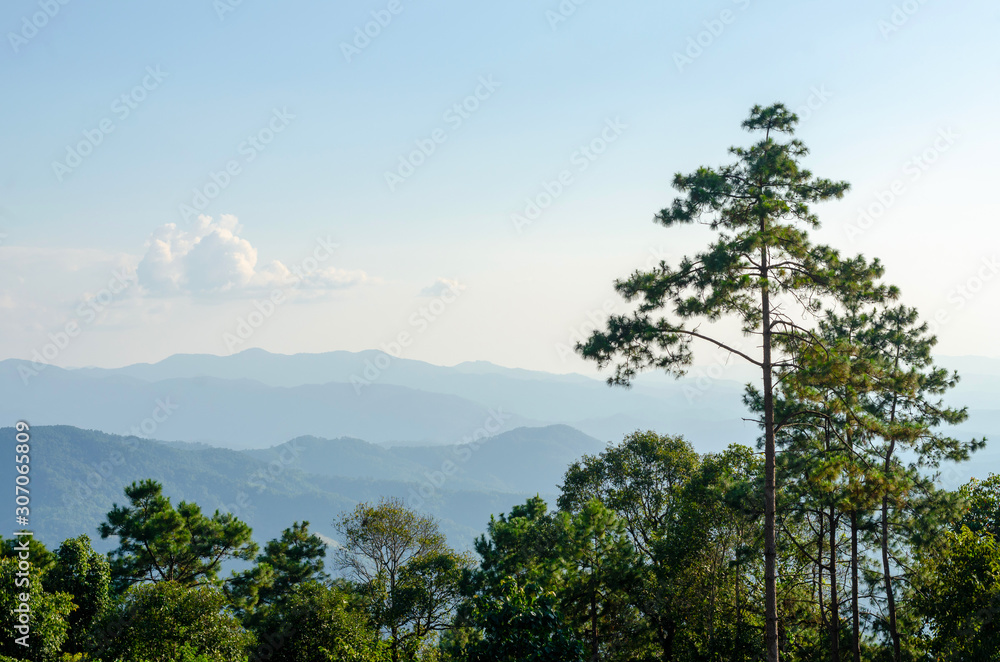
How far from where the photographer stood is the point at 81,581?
69.7ft

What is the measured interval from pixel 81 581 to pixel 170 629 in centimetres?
876

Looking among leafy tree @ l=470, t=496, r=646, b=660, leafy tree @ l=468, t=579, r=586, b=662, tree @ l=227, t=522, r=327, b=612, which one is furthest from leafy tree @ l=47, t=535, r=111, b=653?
leafy tree @ l=468, t=579, r=586, b=662

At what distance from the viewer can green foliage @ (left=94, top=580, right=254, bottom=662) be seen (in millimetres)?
14812

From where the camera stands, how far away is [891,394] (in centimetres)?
1748

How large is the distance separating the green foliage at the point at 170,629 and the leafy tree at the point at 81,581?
6231mm

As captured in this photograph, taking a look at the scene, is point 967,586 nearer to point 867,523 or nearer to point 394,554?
point 867,523

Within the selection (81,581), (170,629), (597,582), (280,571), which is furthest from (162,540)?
(597,582)

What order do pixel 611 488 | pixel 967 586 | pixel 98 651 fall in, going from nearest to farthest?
1. pixel 967 586
2. pixel 98 651
3. pixel 611 488

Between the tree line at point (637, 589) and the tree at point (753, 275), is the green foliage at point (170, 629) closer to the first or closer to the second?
the tree line at point (637, 589)

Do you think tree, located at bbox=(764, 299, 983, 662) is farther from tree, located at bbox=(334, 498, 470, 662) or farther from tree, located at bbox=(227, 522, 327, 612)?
tree, located at bbox=(227, 522, 327, 612)

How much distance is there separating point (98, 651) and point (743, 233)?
1737 cm

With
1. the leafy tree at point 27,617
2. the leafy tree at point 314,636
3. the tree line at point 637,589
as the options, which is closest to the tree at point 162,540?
the tree line at point 637,589

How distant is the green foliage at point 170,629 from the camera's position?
14812 mm

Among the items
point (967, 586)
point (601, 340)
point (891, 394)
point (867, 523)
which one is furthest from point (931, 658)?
point (601, 340)
